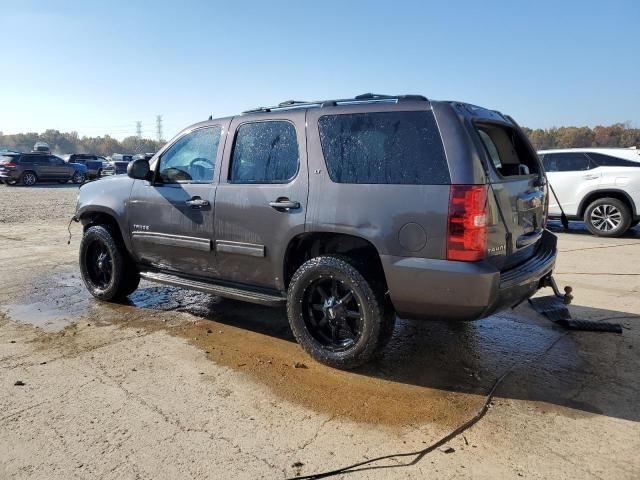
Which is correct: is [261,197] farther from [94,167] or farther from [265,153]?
[94,167]

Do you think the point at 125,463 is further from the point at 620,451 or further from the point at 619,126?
the point at 619,126

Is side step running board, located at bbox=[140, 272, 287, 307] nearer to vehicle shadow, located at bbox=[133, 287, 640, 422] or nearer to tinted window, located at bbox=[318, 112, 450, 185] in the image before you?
vehicle shadow, located at bbox=[133, 287, 640, 422]

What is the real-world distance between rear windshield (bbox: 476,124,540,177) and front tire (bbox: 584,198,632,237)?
272 inches

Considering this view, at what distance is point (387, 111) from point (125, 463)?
8.69 feet

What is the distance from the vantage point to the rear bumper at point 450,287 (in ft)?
9.96

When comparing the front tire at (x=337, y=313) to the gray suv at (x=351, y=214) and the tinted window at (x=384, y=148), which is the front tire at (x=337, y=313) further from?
the tinted window at (x=384, y=148)

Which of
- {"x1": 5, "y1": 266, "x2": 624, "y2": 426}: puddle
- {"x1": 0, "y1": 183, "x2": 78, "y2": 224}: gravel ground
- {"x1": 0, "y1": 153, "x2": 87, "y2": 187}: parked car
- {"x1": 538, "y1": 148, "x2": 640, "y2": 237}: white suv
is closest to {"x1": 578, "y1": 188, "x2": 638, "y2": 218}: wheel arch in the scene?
{"x1": 538, "y1": 148, "x2": 640, "y2": 237}: white suv

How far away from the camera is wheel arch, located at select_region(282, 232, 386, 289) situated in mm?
3520

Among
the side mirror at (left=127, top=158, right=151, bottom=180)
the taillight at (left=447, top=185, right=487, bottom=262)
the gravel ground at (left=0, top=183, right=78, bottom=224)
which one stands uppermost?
the side mirror at (left=127, top=158, right=151, bottom=180)

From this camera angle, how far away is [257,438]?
9.00ft

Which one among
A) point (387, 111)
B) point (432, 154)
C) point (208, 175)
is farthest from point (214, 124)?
point (432, 154)

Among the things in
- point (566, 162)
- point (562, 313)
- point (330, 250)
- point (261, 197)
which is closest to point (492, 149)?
point (330, 250)

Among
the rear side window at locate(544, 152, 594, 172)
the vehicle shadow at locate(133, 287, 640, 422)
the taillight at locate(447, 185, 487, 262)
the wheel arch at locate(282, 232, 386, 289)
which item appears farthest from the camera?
the rear side window at locate(544, 152, 594, 172)

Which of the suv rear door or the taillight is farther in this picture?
the suv rear door
